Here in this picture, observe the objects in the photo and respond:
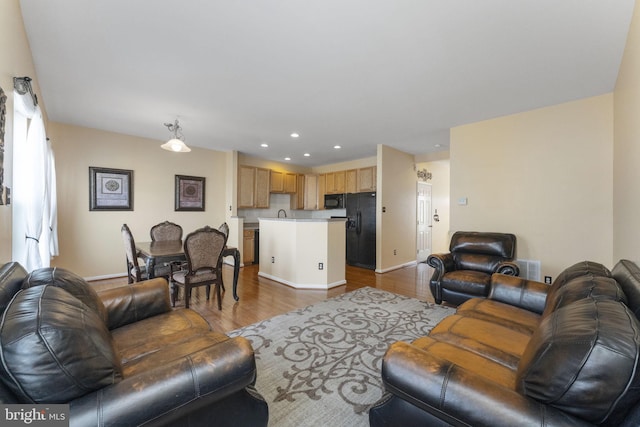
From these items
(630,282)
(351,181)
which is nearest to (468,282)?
(630,282)

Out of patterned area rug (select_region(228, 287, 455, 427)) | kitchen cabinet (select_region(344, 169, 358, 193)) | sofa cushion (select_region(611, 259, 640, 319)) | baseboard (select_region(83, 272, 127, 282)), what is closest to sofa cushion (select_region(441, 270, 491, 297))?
patterned area rug (select_region(228, 287, 455, 427))

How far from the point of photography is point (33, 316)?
0.85 metres

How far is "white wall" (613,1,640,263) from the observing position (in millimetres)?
1953

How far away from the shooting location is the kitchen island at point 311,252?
417cm

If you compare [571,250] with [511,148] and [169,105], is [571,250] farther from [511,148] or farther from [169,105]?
[169,105]

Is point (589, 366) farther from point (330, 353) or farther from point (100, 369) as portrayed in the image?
point (330, 353)

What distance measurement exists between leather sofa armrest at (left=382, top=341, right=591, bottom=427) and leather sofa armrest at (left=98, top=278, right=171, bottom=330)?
164 cm

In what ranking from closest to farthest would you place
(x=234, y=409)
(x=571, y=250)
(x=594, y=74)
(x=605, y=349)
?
1. (x=605, y=349)
2. (x=234, y=409)
3. (x=594, y=74)
4. (x=571, y=250)

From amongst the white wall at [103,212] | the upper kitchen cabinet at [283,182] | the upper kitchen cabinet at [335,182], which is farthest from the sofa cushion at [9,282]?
the upper kitchen cabinet at [335,182]

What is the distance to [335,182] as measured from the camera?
22.8 ft

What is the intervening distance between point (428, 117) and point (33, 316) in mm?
4151

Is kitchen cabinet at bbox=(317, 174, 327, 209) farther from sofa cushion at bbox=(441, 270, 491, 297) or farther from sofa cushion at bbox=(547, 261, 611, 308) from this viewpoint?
sofa cushion at bbox=(547, 261, 611, 308)

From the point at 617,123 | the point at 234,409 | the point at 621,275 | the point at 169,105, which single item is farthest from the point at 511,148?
A: the point at 169,105

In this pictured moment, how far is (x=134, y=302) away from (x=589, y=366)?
2342mm
